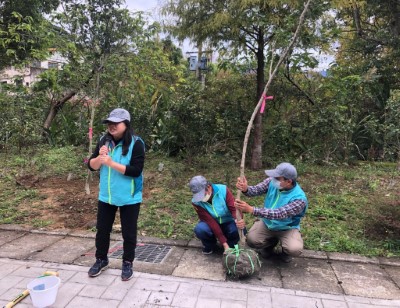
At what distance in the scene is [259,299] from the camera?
3008 mm

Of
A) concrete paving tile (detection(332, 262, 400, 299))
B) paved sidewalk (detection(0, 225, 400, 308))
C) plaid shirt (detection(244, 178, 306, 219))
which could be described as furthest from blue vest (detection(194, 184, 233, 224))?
concrete paving tile (detection(332, 262, 400, 299))

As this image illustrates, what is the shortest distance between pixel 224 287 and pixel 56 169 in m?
5.17

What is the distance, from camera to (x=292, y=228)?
3.64 m

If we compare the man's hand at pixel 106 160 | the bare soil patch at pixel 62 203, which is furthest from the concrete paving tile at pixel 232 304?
the bare soil patch at pixel 62 203

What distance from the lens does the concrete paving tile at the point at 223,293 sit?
304 centimetres

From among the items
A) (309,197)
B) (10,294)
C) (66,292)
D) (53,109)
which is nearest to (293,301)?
(66,292)

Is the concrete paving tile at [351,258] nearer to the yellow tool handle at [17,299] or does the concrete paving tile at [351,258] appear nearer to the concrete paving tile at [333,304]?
the concrete paving tile at [333,304]

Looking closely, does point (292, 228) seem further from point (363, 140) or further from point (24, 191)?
point (363, 140)

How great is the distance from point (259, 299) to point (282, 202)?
0.95 m

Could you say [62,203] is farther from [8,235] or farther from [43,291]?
[43,291]

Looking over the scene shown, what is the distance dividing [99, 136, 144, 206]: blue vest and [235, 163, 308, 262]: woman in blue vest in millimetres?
962

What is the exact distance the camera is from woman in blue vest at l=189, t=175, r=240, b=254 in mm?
3564

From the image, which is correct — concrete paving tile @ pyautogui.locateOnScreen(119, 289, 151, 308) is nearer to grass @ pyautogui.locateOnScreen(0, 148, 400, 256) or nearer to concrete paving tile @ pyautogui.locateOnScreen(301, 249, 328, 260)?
grass @ pyautogui.locateOnScreen(0, 148, 400, 256)

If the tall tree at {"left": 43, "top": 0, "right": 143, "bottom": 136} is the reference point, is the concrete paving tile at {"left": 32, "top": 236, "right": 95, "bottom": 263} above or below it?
below
